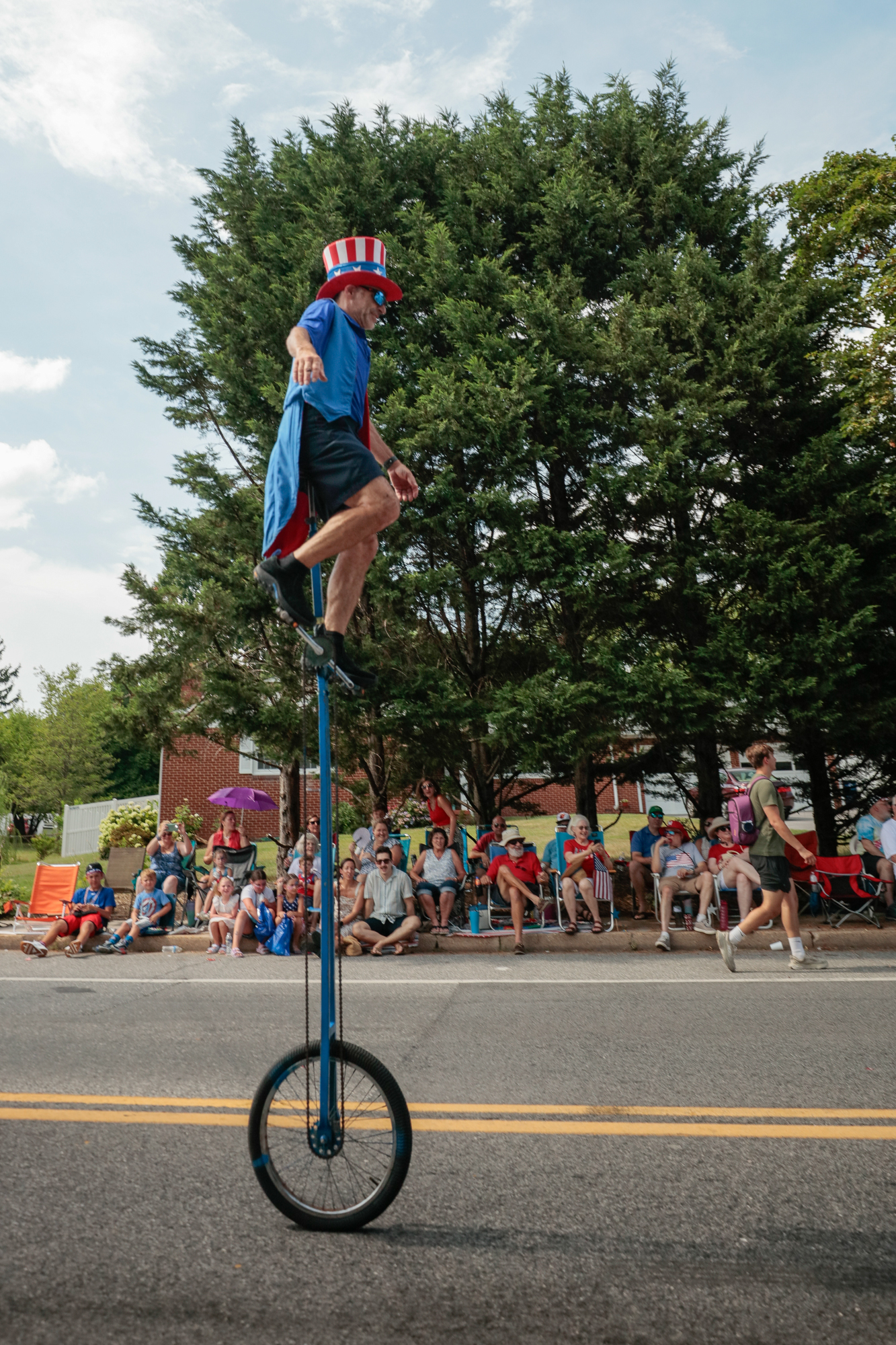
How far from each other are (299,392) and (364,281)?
25.7 inches

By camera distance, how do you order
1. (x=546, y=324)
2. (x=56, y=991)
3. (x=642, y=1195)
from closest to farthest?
1. (x=642, y=1195)
2. (x=56, y=991)
3. (x=546, y=324)

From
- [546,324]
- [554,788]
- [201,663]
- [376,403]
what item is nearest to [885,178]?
[546,324]

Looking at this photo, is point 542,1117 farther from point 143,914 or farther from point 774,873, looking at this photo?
point 143,914

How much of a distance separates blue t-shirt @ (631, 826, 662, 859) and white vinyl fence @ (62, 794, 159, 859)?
21422mm

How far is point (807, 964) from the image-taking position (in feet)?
29.1

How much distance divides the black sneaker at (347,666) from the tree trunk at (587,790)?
427 inches

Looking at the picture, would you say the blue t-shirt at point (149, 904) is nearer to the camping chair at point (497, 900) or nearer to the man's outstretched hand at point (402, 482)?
the camping chair at point (497, 900)

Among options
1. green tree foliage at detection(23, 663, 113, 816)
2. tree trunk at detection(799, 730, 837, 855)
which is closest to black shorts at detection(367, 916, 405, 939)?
tree trunk at detection(799, 730, 837, 855)

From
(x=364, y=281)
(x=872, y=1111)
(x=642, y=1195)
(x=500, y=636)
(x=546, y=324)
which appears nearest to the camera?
(x=642, y=1195)

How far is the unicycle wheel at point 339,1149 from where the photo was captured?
3293 mm

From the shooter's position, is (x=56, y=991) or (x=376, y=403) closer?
(x=56, y=991)

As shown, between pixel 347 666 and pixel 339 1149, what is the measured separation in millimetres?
1860

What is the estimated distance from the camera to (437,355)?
14.7 m

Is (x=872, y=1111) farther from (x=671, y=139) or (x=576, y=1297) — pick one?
(x=671, y=139)
